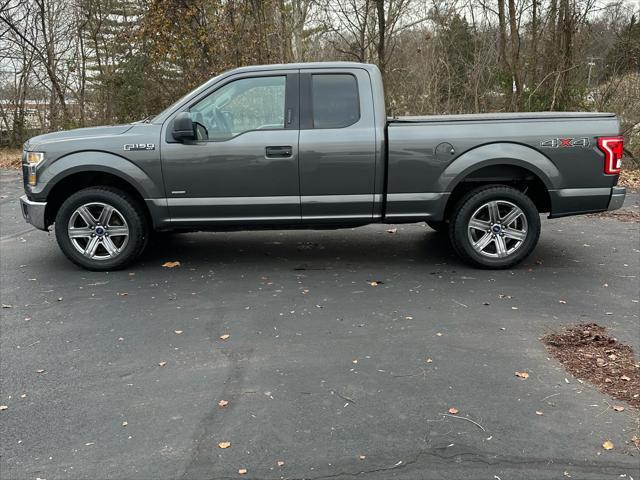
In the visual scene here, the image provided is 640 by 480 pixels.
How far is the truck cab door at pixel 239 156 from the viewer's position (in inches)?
229

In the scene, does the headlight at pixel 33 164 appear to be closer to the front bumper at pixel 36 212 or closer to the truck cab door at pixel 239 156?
the front bumper at pixel 36 212

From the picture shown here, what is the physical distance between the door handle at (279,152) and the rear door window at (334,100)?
14.7 inches

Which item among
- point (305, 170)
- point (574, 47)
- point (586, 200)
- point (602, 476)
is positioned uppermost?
point (574, 47)

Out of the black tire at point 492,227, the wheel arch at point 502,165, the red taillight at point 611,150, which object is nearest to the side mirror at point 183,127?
the wheel arch at point 502,165

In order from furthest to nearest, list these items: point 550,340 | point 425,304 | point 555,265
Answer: point 555,265 < point 425,304 < point 550,340

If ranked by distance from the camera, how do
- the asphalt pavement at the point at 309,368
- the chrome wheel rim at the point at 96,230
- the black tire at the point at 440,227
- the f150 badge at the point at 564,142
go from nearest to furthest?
the asphalt pavement at the point at 309,368, the f150 badge at the point at 564,142, the chrome wheel rim at the point at 96,230, the black tire at the point at 440,227

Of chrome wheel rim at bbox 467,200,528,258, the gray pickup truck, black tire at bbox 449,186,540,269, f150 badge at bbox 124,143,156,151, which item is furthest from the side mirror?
chrome wheel rim at bbox 467,200,528,258

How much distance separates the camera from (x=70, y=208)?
603cm

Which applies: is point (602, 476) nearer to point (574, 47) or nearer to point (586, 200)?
point (586, 200)

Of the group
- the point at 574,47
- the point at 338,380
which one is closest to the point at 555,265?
the point at 338,380

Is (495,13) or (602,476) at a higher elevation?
(495,13)

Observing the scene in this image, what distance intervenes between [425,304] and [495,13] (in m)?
13.2

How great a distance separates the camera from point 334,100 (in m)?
5.96

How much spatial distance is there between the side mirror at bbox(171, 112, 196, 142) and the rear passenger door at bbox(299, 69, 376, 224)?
106 cm
